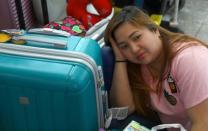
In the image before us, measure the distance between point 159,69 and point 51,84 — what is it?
0.38m

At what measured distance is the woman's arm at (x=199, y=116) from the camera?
0.96 metres

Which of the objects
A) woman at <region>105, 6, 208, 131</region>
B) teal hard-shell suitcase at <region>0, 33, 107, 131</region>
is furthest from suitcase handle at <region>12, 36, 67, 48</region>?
woman at <region>105, 6, 208, 131</region>

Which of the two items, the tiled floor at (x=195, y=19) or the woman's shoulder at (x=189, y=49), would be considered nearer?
the woman's shoulder at (x=189, y=49)

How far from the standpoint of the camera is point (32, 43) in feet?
3.24

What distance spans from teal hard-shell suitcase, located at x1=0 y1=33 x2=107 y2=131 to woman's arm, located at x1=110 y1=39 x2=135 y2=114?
0.29ft

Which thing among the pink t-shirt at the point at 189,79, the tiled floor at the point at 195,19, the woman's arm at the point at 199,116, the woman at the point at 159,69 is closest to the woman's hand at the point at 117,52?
the woman at the point at 159,69

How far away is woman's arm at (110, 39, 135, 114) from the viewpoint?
1090 mm

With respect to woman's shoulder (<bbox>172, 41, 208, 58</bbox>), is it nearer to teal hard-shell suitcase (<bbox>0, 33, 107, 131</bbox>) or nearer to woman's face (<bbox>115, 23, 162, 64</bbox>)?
woman's face (<bbox>115, 23, 162, 64</bbox>)

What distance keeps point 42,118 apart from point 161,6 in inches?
56.4

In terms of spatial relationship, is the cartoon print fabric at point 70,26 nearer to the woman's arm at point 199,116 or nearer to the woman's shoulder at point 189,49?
the woman's shoulder at point 189,49

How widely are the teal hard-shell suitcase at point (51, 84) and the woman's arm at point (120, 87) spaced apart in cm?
9

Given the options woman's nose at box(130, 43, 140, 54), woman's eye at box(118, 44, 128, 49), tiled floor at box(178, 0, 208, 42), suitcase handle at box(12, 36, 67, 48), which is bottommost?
tiled floor at box(178, 0, 208, 42)

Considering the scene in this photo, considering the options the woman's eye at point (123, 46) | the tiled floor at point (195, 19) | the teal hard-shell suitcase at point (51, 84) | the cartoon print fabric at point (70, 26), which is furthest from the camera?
the tiled floor at point (195, 19)

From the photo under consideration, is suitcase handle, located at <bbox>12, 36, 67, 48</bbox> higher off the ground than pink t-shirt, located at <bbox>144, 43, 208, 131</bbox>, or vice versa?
suitcase handle, located at <bbox>12, 36, 67, 48</bbox>
